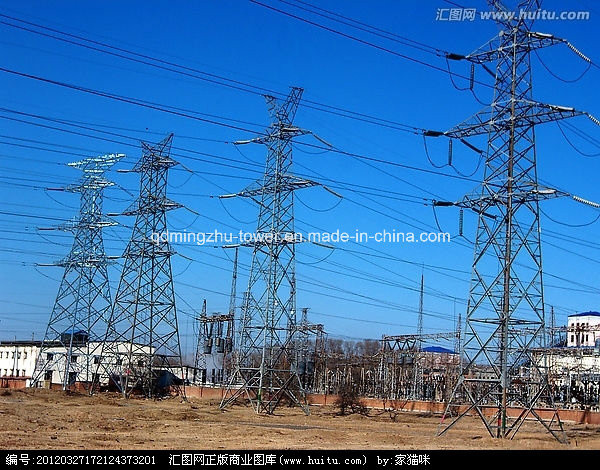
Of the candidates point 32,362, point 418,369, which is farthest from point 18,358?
point 418,369

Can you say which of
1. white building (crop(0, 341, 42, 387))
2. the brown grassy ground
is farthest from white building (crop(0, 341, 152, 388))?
the brown grassy ground

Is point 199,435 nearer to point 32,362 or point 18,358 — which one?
point 32,362

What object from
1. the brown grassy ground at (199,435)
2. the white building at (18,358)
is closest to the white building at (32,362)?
the white building at (18,358)

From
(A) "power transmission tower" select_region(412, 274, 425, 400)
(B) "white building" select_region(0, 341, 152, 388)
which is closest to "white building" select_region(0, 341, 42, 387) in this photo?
(B) "white building" select_region(0, 341, 152, 388)

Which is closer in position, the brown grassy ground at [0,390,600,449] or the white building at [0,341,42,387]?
the brown grassy ground at [0,390,600,449]

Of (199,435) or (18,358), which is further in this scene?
(18,358)

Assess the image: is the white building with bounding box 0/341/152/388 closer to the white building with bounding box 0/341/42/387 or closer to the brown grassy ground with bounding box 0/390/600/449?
the white building with bounding box 0/341/42/387

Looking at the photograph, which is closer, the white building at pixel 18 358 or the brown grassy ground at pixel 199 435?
the brown grassy ground at pixel 199 435

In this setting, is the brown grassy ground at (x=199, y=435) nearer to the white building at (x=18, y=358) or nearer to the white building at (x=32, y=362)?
the white building at (x=32, y=362)

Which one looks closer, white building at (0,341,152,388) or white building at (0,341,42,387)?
white building at (0,341,152,388)

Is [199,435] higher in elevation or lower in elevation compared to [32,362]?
lower

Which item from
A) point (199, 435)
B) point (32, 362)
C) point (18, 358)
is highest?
Answer: point (18, 358)

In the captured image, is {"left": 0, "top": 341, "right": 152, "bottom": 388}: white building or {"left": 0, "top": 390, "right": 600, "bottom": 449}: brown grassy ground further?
{"left": 0, "top": 341, "right": 152, "bottom": 388}: white building
